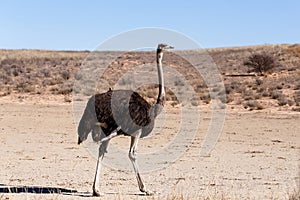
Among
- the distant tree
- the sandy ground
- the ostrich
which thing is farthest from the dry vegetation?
the ostrich

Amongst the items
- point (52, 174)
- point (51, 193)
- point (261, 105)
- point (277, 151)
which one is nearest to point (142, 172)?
point (52, 174)

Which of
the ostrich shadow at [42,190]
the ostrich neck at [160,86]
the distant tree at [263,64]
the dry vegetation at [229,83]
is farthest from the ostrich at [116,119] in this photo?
the distant tree at [263,64]

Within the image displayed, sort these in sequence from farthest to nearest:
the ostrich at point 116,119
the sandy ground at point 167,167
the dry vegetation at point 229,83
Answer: the dry vegetation at point 229,83 < the sandy ground at point 167,167 < the ostrich at point 116,119

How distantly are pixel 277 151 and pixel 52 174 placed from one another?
17.9ft

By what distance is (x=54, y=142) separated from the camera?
14984 millimetres

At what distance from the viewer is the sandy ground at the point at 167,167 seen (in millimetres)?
8773

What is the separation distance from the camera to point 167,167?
11312 millimetres

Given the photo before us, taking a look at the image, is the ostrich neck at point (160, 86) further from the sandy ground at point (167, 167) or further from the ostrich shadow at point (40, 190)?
A: the ostrich shadow at point (40, 190)

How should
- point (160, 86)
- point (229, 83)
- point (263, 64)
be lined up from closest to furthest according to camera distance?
point (160, 86)
point (229, 83)
point (263, 64)

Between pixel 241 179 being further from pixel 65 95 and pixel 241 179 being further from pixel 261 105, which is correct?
pixel 65 95

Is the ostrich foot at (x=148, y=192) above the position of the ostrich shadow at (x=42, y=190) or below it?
above

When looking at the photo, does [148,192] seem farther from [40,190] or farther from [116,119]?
[40,190]

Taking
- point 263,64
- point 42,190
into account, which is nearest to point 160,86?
point 42,190

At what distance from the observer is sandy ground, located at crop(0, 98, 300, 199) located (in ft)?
28.8
